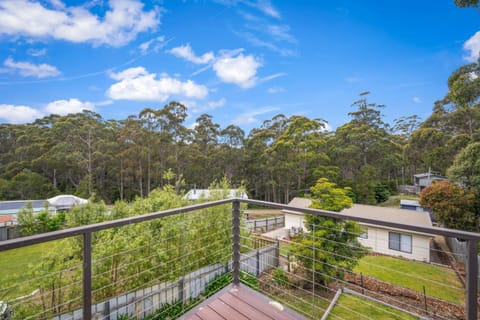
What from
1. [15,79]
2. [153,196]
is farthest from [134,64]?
[153,196]

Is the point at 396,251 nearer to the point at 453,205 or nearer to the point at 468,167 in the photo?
the point at 453,205

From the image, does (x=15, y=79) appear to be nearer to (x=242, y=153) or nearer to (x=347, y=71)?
(x=242, y=153)

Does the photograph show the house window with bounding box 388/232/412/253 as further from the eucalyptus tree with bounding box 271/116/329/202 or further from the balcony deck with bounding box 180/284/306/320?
the balcony deck with bounding box 180/284/306/320

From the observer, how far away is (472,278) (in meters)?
1.13

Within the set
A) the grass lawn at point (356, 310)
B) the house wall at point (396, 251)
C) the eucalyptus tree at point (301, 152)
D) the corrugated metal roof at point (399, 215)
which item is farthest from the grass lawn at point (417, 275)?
the eucalyptus tree at point (301, 152)

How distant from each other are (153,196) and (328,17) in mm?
8924

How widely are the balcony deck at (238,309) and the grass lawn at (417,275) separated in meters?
4.56

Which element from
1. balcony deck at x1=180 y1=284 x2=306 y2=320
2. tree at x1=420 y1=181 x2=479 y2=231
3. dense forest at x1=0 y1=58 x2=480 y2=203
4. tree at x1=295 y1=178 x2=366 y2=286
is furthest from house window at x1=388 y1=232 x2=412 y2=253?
balcony deck at x1=180 y1=284 x2=306 y2=320

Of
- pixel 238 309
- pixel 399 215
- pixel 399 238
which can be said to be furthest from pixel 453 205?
pixel 238 309

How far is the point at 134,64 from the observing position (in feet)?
55.4

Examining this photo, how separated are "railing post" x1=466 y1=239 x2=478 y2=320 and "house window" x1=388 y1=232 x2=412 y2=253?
9815mm

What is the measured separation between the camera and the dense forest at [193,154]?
18.0m

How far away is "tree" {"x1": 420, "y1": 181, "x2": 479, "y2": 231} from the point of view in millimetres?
9523

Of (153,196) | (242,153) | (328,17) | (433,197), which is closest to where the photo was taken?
(153,196)
